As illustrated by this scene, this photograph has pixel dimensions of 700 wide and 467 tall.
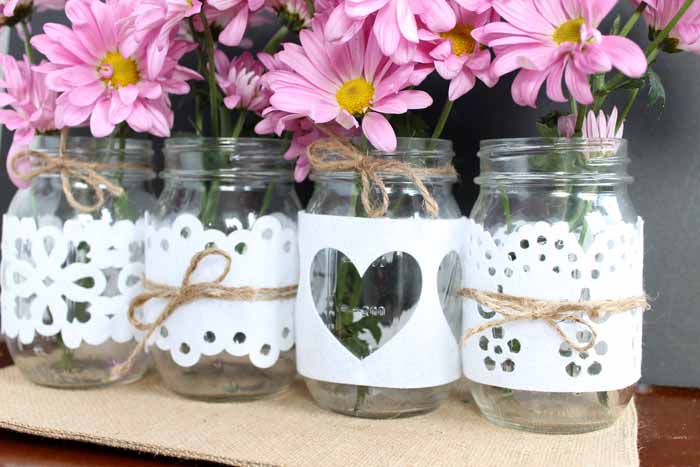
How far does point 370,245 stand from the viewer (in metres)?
0.75

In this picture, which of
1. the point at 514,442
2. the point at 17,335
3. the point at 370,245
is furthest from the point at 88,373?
the point at 514,442

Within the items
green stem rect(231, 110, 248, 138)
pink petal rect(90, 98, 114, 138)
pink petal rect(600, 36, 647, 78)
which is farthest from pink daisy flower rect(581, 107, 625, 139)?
pink petal rect(90, 98, 114, 138)

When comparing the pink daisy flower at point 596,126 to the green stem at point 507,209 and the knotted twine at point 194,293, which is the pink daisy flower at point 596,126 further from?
the knotted twine at point 194,293

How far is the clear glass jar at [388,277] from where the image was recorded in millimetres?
760

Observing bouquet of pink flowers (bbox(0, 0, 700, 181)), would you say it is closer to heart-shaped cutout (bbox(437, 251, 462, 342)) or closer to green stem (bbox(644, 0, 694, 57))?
green stem (bbox(644, 0, 694, 57))

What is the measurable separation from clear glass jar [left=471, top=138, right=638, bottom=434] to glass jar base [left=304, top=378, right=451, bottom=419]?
6cm

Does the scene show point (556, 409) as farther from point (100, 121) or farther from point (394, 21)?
point (100, 121)

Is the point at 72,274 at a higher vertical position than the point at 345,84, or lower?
lower

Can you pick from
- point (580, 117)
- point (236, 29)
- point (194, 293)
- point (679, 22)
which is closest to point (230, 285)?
point (194, 293)

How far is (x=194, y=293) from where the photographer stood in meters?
0.80

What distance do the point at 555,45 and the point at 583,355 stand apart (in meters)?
0.27

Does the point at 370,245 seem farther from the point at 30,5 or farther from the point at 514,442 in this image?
the point at 30,5

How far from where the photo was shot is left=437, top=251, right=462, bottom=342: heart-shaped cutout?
781mm

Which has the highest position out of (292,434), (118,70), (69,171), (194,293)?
(118,70)
